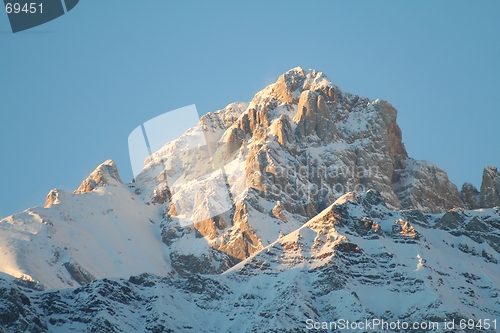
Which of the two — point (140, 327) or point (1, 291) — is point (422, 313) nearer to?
point (140, 327)

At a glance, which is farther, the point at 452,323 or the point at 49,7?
the point at 452,323

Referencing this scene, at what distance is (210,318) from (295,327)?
19034mm

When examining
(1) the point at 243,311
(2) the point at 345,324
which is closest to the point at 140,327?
(1) the point at 243,311

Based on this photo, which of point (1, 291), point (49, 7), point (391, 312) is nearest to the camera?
point (49, 7)

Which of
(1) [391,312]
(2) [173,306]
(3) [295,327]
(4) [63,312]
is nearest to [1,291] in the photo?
(4) [63,312]

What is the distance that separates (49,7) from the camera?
14188cm

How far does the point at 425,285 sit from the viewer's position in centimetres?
19950

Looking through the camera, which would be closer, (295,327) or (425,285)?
(295,327)

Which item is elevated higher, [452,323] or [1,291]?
[1,291]

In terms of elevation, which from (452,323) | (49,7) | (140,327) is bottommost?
(452,323)

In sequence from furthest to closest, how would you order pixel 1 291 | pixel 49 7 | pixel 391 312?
pixel 391 312 < pixel 1 291 < pixel 49 7


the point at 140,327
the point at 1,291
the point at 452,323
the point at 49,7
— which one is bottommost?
the point at 452,323

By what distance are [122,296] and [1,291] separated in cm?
2493

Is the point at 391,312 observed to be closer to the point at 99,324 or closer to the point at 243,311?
the point at 243,311
